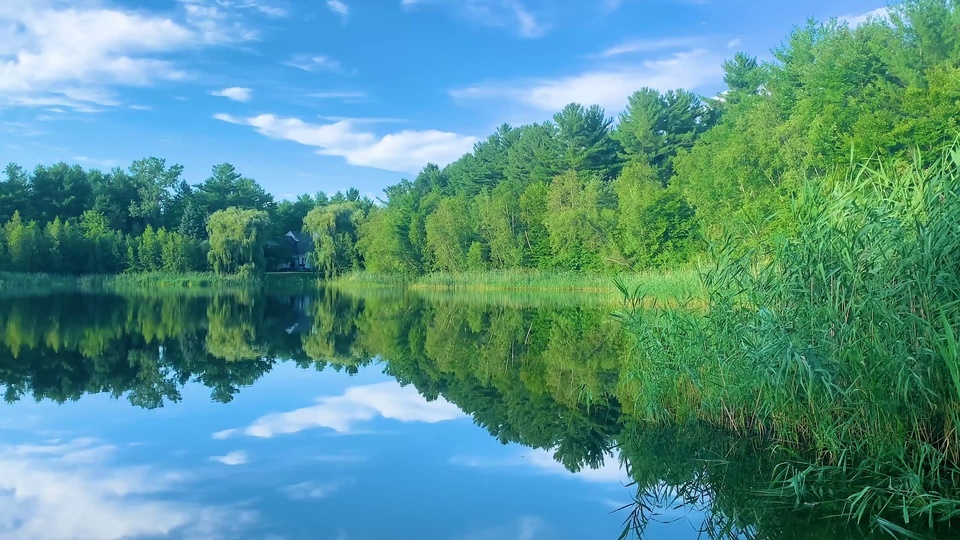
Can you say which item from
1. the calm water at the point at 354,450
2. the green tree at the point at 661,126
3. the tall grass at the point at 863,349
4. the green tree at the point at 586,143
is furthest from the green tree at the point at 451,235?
the tall grass at the point at 863,349

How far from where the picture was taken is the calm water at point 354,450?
5070mm

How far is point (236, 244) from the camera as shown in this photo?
4456 centimetres

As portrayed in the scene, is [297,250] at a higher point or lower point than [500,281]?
higher

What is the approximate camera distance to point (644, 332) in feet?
24.8

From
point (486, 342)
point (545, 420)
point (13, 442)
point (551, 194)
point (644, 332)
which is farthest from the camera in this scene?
point (551, 194)

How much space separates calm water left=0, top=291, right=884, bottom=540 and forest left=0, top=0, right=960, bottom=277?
10067 mm

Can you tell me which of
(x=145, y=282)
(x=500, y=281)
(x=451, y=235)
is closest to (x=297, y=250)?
(x=145, y=282)

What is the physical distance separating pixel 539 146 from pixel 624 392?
40459 millimetres

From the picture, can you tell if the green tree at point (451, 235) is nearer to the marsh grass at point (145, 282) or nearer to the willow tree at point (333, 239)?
the willow tree at point (333, 239)

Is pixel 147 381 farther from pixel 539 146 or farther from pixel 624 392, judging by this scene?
pixel 539 146

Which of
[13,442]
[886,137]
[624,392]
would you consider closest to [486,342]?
[624,392]

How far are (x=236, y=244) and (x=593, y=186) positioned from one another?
2343 centimetres

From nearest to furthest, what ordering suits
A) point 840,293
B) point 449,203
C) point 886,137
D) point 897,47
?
point 840,293 → point 886,137 → point 897,47 → point 449,203

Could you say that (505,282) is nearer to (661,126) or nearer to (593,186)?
(593,186)
